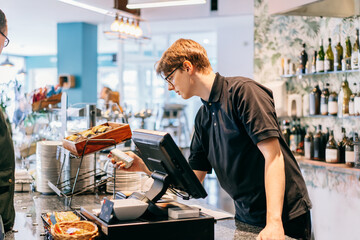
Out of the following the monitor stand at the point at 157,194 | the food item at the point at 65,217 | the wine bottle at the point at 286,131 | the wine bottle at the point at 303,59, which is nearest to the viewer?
the monitor stand at the point at 157,194

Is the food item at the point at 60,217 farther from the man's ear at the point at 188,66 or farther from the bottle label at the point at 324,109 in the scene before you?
the bottle label at the point at 324,109

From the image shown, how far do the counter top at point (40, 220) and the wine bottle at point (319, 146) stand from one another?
2590 millimetres

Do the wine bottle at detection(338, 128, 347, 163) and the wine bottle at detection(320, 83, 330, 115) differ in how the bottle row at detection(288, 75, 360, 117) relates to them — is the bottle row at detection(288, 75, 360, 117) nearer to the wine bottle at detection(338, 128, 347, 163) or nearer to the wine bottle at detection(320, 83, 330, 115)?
the wine bottle at detection(320, 83, 330, 115)

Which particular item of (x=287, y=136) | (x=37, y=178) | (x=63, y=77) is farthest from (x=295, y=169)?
(x=63, y=77)

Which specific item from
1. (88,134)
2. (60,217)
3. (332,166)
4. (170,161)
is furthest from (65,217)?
(332,166)

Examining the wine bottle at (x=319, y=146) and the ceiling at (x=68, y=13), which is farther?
the ceiling at (x=68, y=13)

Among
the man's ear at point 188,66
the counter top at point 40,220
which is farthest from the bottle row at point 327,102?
the man's ear at point 188,66

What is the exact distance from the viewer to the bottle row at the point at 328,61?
4.18 m

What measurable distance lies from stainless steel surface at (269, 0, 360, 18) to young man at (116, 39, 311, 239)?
8.29 feet

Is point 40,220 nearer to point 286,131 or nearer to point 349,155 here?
point 349,155

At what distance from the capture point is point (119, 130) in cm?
221

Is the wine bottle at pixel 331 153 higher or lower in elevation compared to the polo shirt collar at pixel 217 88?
lower

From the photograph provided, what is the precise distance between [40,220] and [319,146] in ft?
11.2

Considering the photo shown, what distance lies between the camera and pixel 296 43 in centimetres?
504
